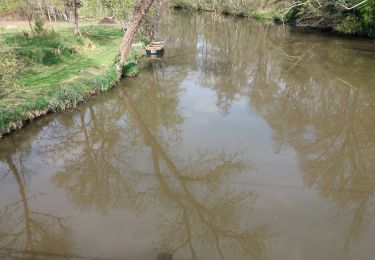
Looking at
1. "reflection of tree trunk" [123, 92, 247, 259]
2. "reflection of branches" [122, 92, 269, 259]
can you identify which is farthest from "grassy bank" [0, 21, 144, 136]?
"reflection of branches" [122, 92, 269, 259]

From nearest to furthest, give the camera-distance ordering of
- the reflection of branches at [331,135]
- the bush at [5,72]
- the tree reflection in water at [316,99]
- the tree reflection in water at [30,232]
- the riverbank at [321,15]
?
the tree reflection in water at [30,232], the reflection of branches at [331,135], the tree reflection in water at [316,99], the bush at [5,72], the riverbank at [321,15]

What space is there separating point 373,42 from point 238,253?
88.8 feet

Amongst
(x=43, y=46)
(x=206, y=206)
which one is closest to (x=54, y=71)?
(x=43, y=46)

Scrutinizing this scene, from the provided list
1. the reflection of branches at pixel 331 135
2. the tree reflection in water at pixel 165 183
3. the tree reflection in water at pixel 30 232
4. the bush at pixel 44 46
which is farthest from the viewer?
the bush at pixel 44 46

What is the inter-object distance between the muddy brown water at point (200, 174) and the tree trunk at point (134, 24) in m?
1.31

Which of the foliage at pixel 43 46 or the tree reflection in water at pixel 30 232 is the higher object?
the foliage at pixel 43 46

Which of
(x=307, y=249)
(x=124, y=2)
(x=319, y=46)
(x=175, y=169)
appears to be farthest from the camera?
(x=319, y=46)

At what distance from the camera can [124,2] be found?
22031 millimetres

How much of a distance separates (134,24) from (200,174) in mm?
9988

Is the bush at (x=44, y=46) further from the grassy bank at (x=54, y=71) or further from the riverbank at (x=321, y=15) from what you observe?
the riverbank at (x=321, y=15)

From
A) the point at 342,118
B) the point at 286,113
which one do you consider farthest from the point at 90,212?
the point at 342,118

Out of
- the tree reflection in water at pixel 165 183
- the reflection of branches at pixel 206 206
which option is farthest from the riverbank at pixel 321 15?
the reflection of branches at pixel 206 206

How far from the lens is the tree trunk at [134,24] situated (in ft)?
55.1

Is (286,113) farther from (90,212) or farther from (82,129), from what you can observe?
(90,212)
